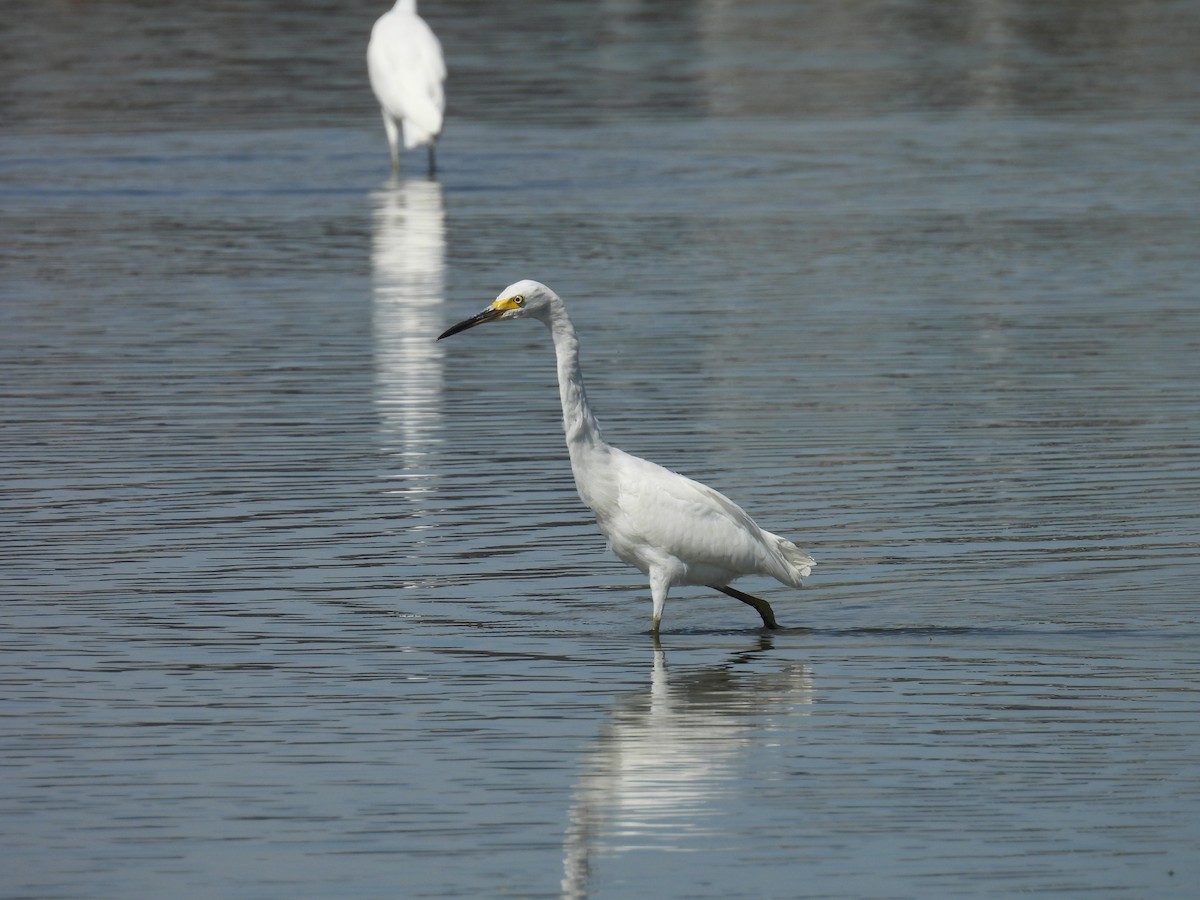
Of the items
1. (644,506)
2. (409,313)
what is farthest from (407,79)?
(644,506)

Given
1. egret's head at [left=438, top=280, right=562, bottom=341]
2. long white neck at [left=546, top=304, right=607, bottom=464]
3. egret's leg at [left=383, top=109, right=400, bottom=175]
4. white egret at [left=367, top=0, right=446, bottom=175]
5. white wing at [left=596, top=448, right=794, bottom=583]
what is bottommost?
egret's leg at [left=383, top=109, right=400, bottom=175]

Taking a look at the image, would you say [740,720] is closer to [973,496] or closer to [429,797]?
[429,797]

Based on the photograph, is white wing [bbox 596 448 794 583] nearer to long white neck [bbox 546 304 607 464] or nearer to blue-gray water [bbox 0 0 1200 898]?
long white neck [bbox 546 304 607 464]

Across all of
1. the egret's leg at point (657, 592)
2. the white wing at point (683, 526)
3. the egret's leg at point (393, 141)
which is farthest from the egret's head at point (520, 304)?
Result: the egret's leg at point (393, 141)

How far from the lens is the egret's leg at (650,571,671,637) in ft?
32.4

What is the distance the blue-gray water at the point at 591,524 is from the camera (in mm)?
7715

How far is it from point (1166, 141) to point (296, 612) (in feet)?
60.6

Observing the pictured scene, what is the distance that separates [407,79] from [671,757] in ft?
61.0

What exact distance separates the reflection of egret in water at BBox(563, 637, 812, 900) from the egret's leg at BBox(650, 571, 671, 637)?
16 centimetres

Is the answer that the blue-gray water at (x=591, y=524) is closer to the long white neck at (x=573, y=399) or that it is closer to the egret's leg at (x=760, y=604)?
the egret's leg at (x=760, y=604)

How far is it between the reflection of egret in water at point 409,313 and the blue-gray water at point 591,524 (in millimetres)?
60

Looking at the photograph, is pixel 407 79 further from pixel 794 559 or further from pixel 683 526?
pixel 683 526

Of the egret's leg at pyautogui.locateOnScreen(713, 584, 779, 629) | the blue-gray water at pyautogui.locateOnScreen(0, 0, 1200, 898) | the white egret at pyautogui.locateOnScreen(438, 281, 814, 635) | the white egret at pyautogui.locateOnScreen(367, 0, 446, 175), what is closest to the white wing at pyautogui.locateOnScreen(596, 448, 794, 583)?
the white egret at pyautogui.locateOnScreen(438, 281, 814, 635)

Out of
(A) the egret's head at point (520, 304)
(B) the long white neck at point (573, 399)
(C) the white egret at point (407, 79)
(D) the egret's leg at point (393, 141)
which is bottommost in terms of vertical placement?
(D) the egret's leg at point (393, 141)
